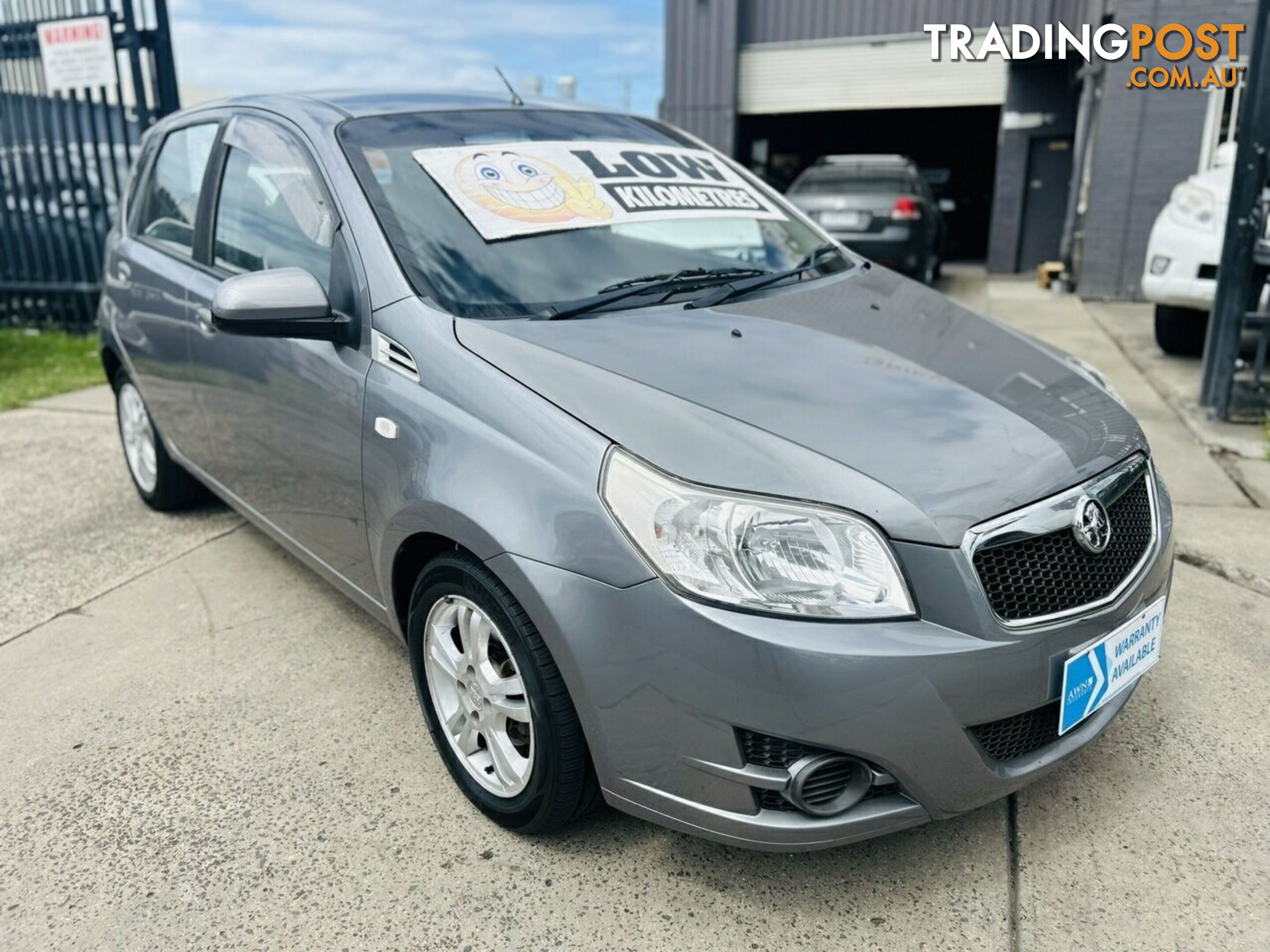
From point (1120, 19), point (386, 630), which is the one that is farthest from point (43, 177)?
point (1120, 19)

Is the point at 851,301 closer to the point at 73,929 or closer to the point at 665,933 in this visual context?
the point at 665,933

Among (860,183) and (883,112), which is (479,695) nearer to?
(860,183)

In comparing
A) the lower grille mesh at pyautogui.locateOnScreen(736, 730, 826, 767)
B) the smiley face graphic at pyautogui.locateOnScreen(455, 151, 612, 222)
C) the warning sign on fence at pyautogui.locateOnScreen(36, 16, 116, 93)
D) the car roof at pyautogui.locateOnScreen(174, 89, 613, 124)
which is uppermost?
the warning sign on fence at pyautogui.locateOnScreen(36, 16, 116, 93)

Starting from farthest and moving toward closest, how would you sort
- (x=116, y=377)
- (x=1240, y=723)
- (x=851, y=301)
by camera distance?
(x=116, y=377) < (x=851, y=301) < (x=1240, y=723)

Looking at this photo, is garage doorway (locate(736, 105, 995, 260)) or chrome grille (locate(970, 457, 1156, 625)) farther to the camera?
garage doorway (locate(736, 105, 995, 260))

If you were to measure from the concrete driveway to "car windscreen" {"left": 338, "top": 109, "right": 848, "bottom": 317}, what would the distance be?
123 centimetres

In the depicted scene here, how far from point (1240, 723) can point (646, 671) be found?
182 centimetres

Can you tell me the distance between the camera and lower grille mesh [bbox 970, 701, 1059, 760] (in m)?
1.92

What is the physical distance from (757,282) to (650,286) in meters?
0.38

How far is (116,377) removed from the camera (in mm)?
4438

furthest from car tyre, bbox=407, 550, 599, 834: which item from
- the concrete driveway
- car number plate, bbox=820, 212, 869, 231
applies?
car number plate, bbox=820, 212, 869, 231

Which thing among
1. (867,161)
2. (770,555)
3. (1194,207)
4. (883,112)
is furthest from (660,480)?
(883,112)

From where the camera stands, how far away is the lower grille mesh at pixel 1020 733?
192 centimetres

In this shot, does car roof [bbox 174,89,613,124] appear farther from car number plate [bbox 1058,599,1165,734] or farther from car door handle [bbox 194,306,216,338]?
car number plate [bbox 1058,599,1165,734]
